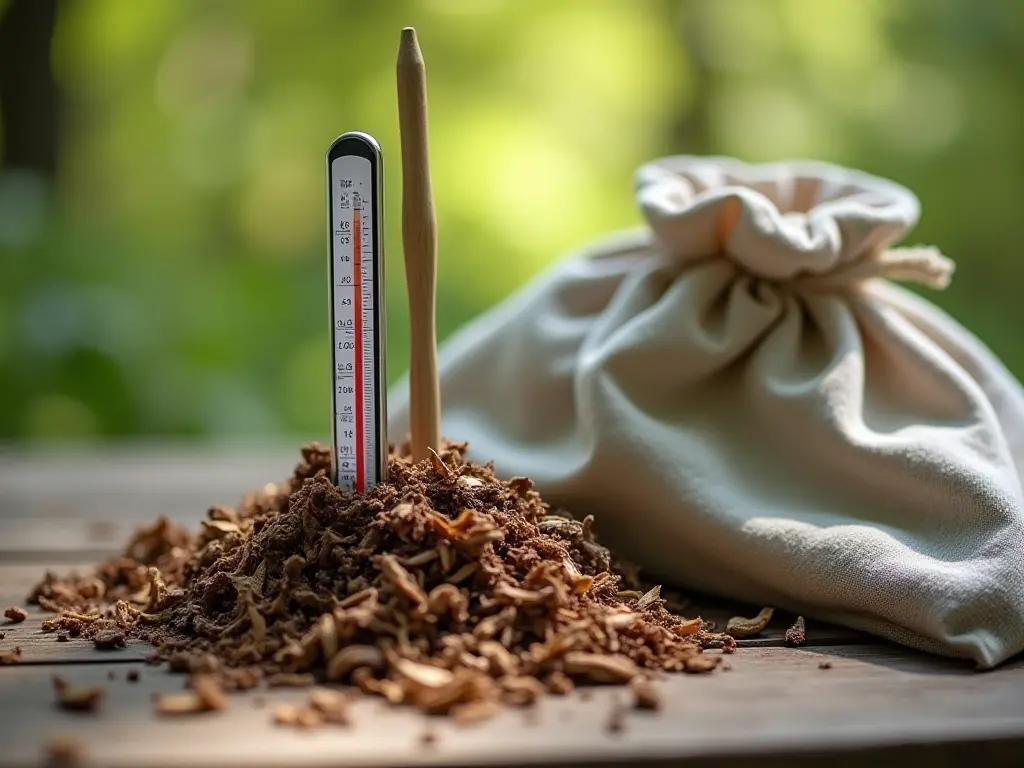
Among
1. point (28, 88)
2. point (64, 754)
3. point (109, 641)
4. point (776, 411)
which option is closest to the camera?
point (64, 754)

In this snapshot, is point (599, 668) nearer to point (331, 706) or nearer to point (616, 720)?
point (616, 720)

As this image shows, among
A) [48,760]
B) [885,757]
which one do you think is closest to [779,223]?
[885,757]

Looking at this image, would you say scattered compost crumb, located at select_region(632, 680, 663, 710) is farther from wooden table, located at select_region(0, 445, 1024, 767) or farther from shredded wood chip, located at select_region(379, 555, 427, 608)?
shredded wood chip, located at select_region(379, 555, 427, 608)

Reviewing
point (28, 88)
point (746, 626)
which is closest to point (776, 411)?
point (746, 626)

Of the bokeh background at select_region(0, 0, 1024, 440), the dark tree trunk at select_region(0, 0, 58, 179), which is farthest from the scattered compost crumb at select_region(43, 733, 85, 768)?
the dark tree trunk at select_region(0, 0, 58, 179)

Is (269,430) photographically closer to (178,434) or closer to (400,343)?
(178,434)

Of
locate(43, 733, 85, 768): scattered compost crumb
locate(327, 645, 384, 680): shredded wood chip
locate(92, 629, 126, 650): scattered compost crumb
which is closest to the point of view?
locate(43, 733, 85, 768): scattered compost crumb

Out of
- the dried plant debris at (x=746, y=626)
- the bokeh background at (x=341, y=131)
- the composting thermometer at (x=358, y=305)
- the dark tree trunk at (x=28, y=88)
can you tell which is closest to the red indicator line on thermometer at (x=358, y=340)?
the composting thermometer at (x=358, y=305)
